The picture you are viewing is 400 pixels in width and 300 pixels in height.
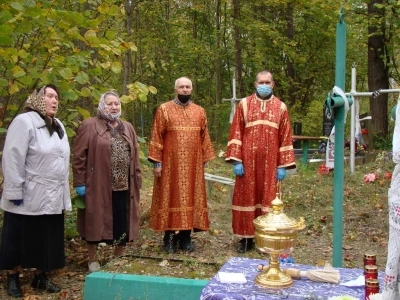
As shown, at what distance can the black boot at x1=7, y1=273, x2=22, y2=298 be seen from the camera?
15.2ft

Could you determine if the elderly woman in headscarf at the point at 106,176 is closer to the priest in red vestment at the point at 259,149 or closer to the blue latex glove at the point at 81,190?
the blue latex glove at the point at 81,190

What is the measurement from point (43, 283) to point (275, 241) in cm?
283

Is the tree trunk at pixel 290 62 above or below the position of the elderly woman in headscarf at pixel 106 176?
above

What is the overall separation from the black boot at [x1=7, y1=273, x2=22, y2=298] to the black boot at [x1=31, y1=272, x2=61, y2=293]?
6.6 inches

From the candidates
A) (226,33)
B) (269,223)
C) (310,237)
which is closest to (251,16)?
(226,33)

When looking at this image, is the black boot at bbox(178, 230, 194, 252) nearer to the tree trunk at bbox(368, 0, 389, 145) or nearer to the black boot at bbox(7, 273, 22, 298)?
the black boot at bbox(7, 273, 22, 298)

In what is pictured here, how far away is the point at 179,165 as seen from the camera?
19.0ft

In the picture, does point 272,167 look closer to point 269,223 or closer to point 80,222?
point 80,222

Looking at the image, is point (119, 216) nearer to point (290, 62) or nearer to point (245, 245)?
point (245, 245)

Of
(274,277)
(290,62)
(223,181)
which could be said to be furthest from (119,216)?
(290,62)

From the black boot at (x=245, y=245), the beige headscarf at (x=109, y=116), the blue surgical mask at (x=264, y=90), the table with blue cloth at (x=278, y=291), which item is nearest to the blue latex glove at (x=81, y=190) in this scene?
the beige headscarf at (x=109, y=116)

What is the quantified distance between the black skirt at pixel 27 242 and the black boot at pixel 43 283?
0.21m

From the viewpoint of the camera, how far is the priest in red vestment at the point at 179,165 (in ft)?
18.8

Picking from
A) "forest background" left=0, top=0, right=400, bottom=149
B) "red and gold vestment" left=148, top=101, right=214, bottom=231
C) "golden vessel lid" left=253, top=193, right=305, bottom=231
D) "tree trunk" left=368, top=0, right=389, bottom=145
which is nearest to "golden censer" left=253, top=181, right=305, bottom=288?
"golden vessel lid" left=253, top=193, right=305, bottom=231
